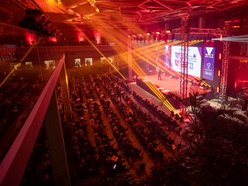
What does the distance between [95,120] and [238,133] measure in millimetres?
8493

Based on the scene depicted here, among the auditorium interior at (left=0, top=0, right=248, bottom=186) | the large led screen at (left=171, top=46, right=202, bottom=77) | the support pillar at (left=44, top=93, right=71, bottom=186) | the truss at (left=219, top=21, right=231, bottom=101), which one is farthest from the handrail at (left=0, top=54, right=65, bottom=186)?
the large led screen at (left=171, top=46, right=202, bottom=77)

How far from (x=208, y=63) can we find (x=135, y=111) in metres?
6.28

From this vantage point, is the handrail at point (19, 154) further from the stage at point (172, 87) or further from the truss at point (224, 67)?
the truss at point (224, 67)

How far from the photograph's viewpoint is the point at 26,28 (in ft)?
17.6

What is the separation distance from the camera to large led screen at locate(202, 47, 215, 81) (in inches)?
589

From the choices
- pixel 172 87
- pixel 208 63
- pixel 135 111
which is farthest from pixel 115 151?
pixel 172 87

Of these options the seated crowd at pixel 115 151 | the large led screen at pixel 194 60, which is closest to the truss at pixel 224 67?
the large led screen at pixel 194 60

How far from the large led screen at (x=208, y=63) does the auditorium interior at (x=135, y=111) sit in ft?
0.22

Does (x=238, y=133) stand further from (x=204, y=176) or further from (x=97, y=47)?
(x=97, y=47)

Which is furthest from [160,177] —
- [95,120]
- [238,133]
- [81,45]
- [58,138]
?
[81,45]

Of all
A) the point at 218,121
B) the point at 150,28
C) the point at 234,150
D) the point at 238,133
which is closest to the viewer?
the point at 234,150

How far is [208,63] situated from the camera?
15383 millimetres

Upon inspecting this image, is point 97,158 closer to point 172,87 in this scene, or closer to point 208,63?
point 208,63

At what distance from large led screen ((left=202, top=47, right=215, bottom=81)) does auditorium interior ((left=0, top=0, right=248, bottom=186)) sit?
68 mm
